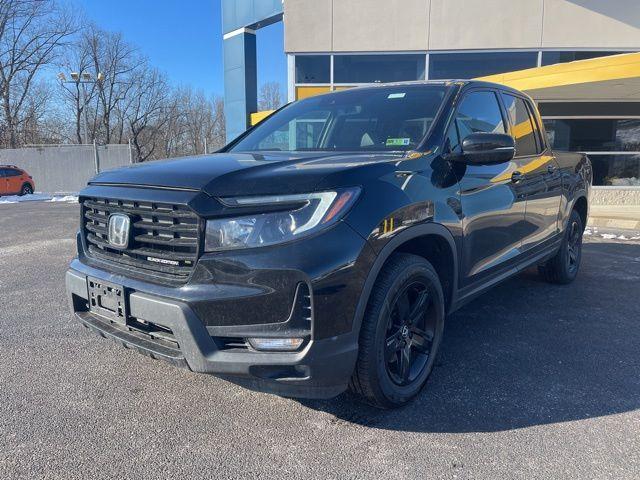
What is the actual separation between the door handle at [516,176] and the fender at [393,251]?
1.04 metres

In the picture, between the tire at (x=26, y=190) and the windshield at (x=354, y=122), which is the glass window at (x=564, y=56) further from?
the tire at (x=26, y=190)

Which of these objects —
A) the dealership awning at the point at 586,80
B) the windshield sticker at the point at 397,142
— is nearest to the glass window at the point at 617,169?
the dealership awning at the point at 586,80

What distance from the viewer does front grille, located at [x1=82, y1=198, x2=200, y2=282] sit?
90.1 inches

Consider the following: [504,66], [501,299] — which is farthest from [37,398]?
[504,66]

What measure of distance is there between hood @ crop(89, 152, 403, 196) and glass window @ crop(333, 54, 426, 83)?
12437mm

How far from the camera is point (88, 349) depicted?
3.61 meters

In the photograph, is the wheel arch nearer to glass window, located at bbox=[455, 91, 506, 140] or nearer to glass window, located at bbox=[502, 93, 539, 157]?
glass window, located at bbox=[502, 93, 539, 157]

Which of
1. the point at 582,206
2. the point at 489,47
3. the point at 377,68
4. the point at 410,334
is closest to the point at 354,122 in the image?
the point at 410,334

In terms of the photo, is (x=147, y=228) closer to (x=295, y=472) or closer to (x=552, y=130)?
(x=295, y=472)

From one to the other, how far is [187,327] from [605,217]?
1090 cm

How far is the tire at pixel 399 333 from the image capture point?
2398 millimetres

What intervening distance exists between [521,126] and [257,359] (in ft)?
10.8

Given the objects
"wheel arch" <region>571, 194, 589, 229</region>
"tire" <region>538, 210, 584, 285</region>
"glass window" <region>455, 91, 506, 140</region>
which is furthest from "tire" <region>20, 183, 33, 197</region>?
"glass window" <region>455, 91, 506, 140</region>

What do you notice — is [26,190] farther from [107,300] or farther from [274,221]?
[274,221]
